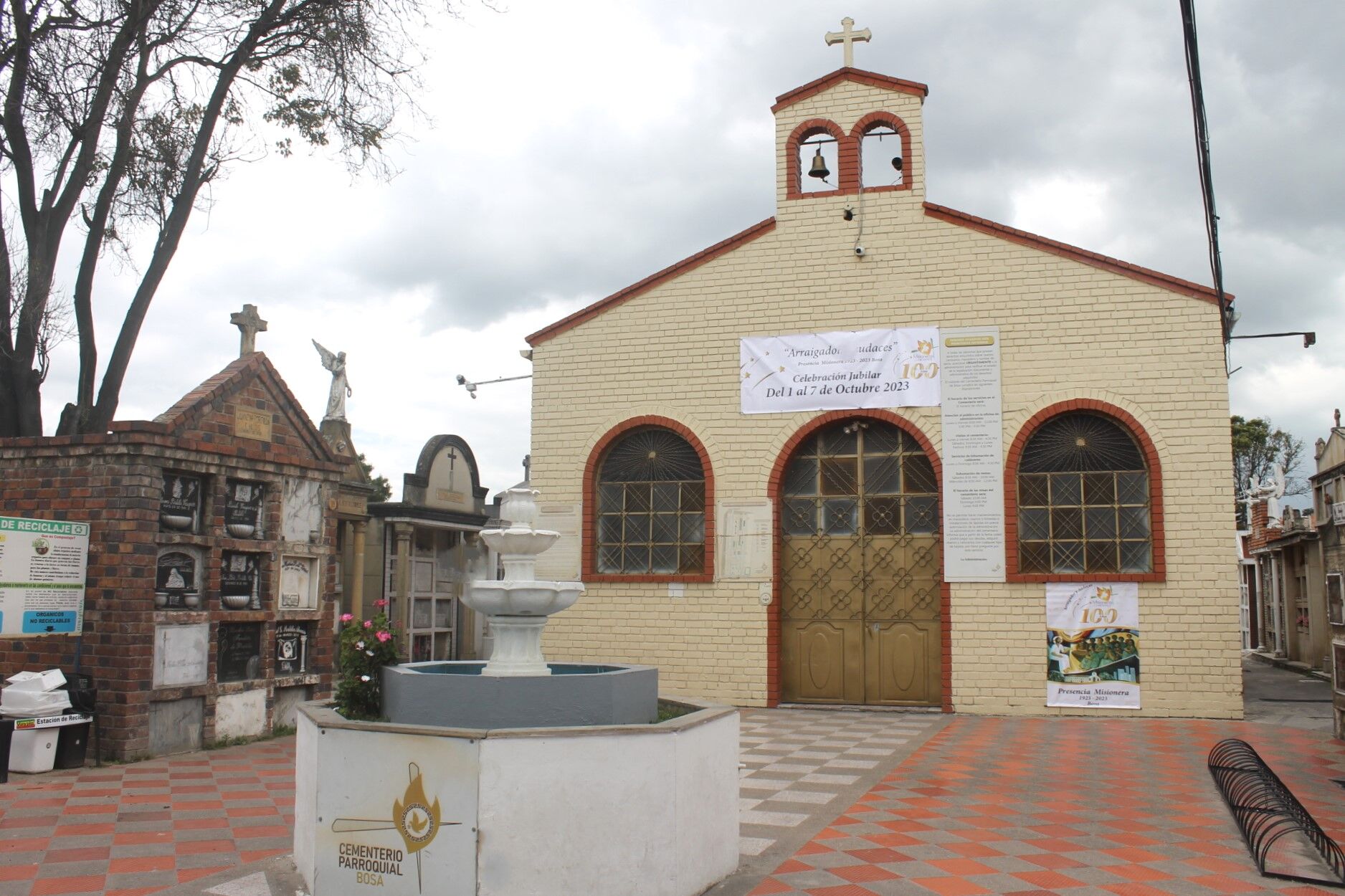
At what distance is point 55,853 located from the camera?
20.8 ft

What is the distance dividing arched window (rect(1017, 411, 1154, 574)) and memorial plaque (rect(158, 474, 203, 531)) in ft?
30.0

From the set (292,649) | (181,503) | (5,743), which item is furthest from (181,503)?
(5,743)

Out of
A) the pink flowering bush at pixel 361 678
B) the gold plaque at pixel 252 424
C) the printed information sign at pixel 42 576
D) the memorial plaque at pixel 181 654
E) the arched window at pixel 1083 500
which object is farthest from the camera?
the arched window at pixel 1083 500

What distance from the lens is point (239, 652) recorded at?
10.5 m

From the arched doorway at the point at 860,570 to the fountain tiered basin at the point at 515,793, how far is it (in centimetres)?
803

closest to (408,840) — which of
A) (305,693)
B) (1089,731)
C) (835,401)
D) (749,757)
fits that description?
(749,757)

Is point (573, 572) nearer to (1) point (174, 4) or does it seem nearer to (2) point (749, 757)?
(2) point (749, 757)

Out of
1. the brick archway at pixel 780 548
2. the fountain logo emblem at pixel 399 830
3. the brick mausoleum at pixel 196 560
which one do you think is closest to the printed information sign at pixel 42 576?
the brick mausoleum at pixel 196 560

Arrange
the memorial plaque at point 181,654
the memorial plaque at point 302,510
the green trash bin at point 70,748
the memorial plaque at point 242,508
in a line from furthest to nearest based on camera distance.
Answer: the memorial plaque at point 302,510, the memorial plaque at point 242,508, the memorial plaque at point 181,654, the green trash bin at point 70,748

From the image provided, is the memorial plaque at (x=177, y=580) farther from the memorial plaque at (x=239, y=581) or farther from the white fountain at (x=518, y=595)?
the white fountain at (x=518, y=595)

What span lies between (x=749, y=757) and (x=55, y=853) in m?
5.56

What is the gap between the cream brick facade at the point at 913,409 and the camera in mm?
12758

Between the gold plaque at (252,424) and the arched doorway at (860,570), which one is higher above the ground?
the gold plaque at (252,424)

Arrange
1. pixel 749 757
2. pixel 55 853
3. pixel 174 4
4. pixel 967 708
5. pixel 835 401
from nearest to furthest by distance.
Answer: pixel 55 853 → pixel 749 757 → pixel 174 4 → pixel 967 708 → pixel 835 401
